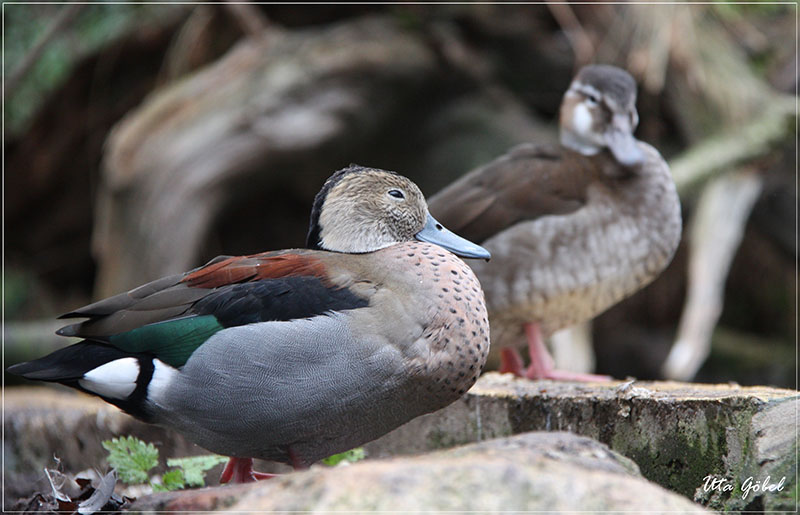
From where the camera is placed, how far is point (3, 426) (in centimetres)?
368

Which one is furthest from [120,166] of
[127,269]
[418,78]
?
[418,78]

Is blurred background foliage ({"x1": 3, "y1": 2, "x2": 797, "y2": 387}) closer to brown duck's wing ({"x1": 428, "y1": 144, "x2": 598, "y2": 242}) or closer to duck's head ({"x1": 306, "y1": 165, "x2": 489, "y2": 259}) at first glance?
brown duck's wing ({"x1": 428, "y1": 144, "x2": 598, "y2": 242})

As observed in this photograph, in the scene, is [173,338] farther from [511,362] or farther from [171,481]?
[511,362]

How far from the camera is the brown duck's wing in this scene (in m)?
3.79

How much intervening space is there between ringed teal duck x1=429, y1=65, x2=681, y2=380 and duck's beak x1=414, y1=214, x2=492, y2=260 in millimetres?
759

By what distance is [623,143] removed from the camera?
400 cm

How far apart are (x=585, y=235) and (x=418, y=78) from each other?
110 inches

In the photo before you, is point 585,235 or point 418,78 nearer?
point 585,235

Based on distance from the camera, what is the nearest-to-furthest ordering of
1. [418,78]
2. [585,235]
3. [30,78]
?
[585,235] → [30,78] → [418,78]

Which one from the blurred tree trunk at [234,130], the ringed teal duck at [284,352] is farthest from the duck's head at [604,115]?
the blurred tree trunk at [234,130]

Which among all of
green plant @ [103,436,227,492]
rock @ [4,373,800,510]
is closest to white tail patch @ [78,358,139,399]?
green plant @ [103,436,227,492]

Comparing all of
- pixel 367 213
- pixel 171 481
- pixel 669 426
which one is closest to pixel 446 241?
pixel 367 213

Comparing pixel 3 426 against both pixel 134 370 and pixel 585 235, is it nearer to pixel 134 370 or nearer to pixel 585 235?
pixel 134 370

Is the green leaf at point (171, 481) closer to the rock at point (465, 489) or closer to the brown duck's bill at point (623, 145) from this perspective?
the rock at point (465, 489)
